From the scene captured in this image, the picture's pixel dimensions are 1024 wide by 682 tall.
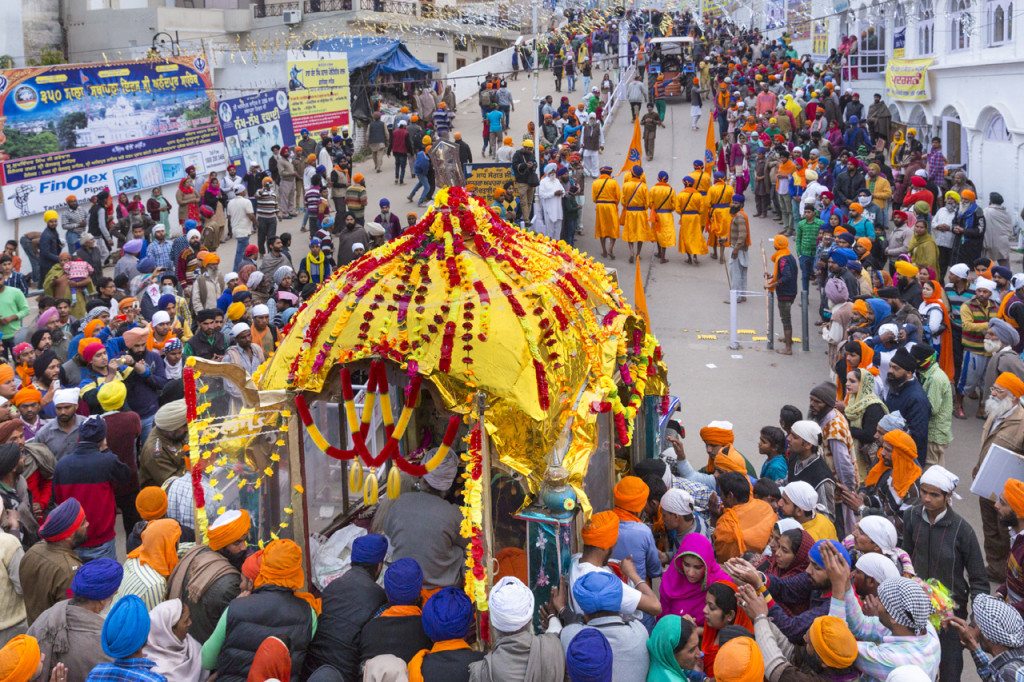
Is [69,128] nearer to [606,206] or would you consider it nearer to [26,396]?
[606,206]

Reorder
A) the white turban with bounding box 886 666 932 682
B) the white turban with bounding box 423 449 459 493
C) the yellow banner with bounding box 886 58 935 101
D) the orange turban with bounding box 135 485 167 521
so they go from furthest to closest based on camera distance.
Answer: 1. the yellow banner with bounding box 886 58 935 101
2. the white turban with bounding box 423 449 459 493
3. the orange turban with bounding box 135 485 167 521
4. the white turban with bounding box 886 666 932 682

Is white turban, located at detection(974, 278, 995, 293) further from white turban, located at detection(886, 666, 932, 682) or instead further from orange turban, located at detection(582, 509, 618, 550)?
white turban, located at detection(886, 666, 932, 682)

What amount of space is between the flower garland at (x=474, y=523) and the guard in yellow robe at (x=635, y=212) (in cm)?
1162

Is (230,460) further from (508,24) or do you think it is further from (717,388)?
(508,24)

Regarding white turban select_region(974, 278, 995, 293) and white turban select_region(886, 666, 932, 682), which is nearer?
white turban select_region(886, 666, 932, 682)

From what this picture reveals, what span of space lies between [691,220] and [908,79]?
8279 mm

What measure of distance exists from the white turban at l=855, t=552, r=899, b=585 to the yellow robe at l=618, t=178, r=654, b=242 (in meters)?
12.1

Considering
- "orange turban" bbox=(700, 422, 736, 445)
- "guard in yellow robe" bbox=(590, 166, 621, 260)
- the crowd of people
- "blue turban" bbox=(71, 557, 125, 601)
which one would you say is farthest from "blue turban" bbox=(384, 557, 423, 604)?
"guard in yellow robe" bbox=(590, 166, 621, 260)

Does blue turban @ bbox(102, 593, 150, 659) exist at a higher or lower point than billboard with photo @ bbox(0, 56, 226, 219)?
lower

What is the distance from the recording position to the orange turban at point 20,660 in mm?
4738

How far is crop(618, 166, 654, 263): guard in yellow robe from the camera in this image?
1709cm

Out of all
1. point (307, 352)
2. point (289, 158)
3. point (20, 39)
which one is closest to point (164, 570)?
point (307, 352)

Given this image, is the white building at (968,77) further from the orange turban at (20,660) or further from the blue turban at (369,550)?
the orange turban at (20,660)

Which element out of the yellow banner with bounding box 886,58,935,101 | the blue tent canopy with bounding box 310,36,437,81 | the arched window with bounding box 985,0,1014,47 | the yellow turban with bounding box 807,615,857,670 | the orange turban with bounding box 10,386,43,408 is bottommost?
the yellow turban with bounding box 807,615,857,670
